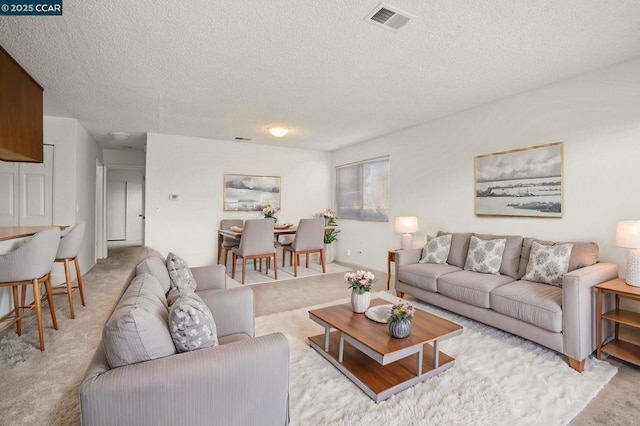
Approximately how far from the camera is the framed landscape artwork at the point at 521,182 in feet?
10.0

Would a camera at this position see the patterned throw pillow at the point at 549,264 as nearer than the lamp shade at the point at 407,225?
Yes

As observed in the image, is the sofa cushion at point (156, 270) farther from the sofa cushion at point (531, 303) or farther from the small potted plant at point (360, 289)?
the sofa cushion at point (531, 303)

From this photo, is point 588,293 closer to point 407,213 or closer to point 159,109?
point 407,213

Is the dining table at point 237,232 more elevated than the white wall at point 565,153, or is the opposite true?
the white wall at point 565,153

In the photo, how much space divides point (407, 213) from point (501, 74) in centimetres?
236

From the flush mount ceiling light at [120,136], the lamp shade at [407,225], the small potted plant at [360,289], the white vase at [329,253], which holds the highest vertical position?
the flush mount ceiling light at [120,136]

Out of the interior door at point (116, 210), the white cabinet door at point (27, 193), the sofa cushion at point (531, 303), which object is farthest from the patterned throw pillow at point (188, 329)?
the interior door at point (116, 210)

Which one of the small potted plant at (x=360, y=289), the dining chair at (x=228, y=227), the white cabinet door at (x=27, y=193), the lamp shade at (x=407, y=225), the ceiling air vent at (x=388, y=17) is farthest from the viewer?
the dining chair at (x=228, y=227)

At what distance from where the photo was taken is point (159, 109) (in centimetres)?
390

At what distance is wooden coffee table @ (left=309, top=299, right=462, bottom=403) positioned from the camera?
1813 millimetres

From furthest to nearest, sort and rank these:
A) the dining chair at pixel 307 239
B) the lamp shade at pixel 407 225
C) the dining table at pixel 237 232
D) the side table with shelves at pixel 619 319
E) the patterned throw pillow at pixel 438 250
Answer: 1. the dining chair at pixel 307 239
2. the dining table at pixel 237 232
3. the lamp shade at pixel 407 225
4. the patterned throw pillow at pixel 438 250
5. the side table with shelves at pixel 619 319

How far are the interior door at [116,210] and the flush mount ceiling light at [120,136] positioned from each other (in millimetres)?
4429

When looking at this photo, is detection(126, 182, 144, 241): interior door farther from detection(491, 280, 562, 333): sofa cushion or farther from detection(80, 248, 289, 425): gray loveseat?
detection(491, 280, 562, 333): sofa cushion

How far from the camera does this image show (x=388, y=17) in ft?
6.60
